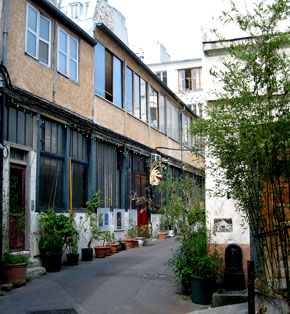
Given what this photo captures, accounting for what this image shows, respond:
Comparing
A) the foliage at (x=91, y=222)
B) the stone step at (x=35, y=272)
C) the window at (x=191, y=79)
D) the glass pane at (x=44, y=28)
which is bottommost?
the stone step at (x=35, y=272)

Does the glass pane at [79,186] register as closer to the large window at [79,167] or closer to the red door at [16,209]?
the large window at [79,167]

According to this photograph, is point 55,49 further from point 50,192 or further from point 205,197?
point 205,197

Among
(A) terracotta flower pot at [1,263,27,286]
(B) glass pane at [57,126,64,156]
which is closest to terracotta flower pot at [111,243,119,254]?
(B) glass pane at [57,126,64,156]

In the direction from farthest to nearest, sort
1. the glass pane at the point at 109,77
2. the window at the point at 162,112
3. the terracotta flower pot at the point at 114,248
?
1. the window at the point at 162,112
2. the glass pane at the point at 109,77
3. the terracotta flower pot at the point at 114,248

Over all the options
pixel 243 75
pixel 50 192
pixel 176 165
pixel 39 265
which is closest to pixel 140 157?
pixel 176 165

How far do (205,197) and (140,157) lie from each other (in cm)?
1108

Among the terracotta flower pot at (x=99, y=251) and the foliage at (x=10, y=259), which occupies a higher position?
the foliage at (x=10, y=259)

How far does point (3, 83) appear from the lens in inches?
412

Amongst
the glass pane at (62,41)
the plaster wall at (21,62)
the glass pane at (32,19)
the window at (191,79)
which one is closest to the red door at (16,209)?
the plaster wall at (21,62)

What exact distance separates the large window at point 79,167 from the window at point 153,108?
739 cm

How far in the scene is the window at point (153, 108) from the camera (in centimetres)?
2198

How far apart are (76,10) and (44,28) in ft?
16.8

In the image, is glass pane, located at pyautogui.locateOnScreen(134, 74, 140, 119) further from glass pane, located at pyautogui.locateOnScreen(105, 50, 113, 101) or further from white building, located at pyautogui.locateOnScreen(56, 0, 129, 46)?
glass pane, located at pyautogui.locateOnScreen(105, 50, 113, 101)

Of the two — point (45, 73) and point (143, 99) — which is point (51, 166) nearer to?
point (45, 73)
